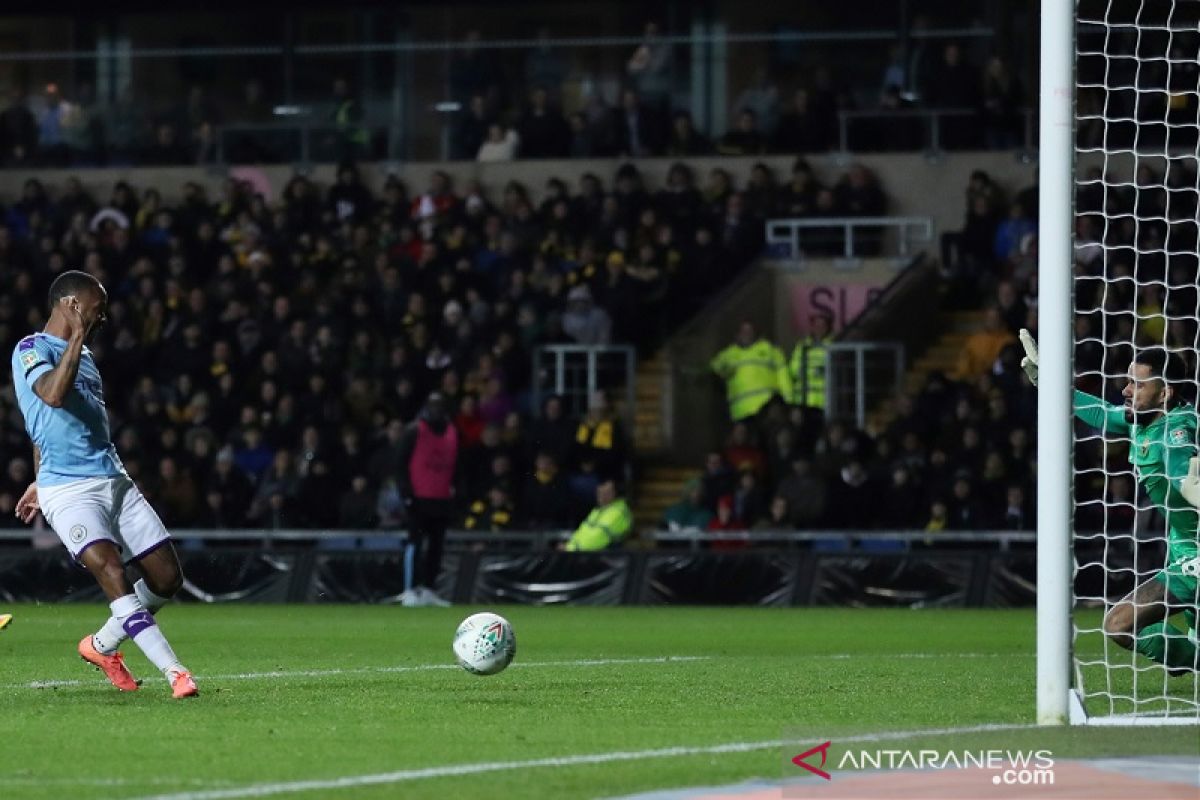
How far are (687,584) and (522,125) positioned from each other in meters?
9.06

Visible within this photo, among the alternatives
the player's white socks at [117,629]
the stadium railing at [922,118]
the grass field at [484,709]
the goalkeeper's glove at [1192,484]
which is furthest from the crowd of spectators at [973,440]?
the player's white socks at [117,629]

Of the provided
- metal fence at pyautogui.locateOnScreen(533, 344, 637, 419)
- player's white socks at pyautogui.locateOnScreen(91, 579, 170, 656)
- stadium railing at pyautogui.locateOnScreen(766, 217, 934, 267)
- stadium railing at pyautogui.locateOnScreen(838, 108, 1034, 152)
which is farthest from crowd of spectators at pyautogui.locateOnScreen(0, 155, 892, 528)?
player's white socks at pyautogui.locateOnScreen(91, 579, 170, 656)

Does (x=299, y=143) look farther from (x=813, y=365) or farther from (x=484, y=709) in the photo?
(x=484, y=709)

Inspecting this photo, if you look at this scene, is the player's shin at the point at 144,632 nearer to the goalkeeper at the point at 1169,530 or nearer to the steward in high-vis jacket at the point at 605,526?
the goalkeeper at the point at 1169,530

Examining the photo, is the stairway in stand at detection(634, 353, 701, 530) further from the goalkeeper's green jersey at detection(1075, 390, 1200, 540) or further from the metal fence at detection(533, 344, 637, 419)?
the goalkeeper's green jersey at detection(1075, 390, 1200, 540)

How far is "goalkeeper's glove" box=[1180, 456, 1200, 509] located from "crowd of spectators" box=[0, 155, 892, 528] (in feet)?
41.7

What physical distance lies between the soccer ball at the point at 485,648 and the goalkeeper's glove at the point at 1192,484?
3304 mm

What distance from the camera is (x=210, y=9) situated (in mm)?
31891

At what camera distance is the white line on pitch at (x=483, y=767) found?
274 inches

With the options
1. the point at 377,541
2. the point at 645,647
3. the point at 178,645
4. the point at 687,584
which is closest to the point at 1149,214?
the point at 687,584

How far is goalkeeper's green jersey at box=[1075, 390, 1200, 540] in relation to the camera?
10867 mm

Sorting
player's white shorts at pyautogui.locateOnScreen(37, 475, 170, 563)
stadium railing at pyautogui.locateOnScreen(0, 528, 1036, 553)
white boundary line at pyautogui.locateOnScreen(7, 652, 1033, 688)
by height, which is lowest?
stadium railing at pyautogui.locateOnScreen(0, 528, 1036, 553)

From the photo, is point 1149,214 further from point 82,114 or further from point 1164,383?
point 82,114

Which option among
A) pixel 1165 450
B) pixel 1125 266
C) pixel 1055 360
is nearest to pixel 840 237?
pixel 1125 266
